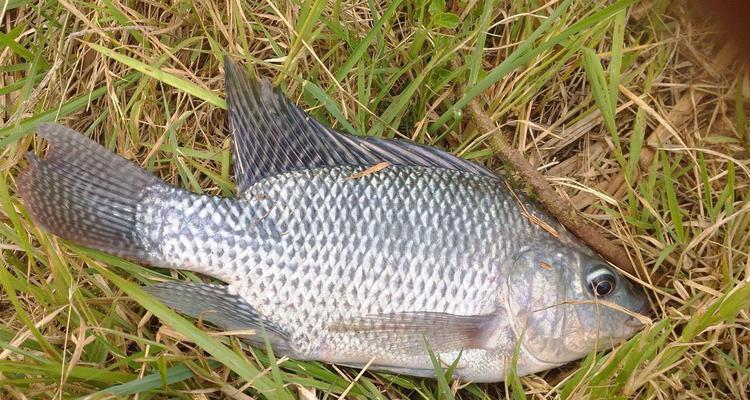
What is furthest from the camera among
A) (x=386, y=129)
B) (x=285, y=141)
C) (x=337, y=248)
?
(x=386, y=129)

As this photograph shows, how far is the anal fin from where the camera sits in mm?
2074

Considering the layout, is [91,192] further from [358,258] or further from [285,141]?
[358,258]

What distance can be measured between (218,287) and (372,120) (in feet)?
2.64

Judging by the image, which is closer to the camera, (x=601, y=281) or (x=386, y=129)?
(x=601, y=281)

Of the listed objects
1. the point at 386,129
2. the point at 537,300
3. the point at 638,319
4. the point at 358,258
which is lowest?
the point at 638,319

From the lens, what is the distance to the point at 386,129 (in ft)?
7.85

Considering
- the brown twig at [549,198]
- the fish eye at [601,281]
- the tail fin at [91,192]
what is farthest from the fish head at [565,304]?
the tail fin at [91,192]

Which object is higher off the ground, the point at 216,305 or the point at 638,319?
the point at 216,305

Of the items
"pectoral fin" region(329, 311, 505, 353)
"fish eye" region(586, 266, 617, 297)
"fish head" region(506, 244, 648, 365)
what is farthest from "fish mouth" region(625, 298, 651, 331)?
"pectoral fin" region(329, 311, 505, 353)

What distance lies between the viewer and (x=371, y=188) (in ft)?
6.80

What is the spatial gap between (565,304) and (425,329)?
1.46ft

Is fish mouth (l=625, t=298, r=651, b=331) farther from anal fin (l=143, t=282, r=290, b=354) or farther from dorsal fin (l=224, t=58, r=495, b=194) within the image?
anal fin (l=143, t=282, r=290, b=354)

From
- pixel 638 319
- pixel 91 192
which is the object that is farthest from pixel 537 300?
pixel 91 192

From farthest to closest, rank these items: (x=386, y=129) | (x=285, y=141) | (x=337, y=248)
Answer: (x=386, y=129), (x=285, y=141), (x=337, y=248)
